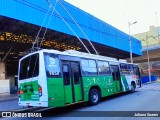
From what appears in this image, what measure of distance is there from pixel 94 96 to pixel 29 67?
4342mm

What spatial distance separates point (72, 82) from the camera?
1122 centimetres

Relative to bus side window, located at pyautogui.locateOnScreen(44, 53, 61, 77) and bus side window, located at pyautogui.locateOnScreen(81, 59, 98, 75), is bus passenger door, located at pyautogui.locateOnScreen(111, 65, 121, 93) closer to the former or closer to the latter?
bus side window, located at pyautogui.locateOnScreen(81, 59, 98, 75)

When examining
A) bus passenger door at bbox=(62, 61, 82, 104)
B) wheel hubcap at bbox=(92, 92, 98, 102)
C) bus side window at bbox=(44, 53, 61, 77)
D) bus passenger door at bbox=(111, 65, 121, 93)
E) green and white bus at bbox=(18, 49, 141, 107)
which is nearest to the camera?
green and white bus at bbox=(18, 49, 141, 107)

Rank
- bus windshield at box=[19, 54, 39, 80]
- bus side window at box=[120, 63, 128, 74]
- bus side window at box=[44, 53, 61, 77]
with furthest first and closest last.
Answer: bus side window at box=[120, 63, 128, 74]
bus windshield at box=[19, 54, 39, 80]
bus side window at box=[44, 53, 61, 77]

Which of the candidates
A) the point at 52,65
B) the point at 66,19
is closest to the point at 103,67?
the point at 52,65

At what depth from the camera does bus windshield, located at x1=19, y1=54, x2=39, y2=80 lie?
10193 mm

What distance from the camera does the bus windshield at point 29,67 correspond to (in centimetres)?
1019

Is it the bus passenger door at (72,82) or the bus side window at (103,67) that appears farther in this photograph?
the bus side window at (103,67)

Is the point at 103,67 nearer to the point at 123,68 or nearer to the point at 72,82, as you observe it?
the point at 123,68

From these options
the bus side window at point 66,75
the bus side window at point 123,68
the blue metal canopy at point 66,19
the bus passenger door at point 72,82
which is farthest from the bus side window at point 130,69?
the bus side window at point 66,75

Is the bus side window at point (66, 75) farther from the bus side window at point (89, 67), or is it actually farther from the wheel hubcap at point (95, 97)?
the wheel hubcap at point (95, 97)

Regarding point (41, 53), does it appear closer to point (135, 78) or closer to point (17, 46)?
point (135, 78)

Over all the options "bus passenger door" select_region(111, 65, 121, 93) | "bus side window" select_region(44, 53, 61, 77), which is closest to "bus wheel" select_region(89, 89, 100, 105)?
"bus passenger door" select_region(111, 65, 121, 93)

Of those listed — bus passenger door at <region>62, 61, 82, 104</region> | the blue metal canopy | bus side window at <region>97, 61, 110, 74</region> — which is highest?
the blue metal canopy
